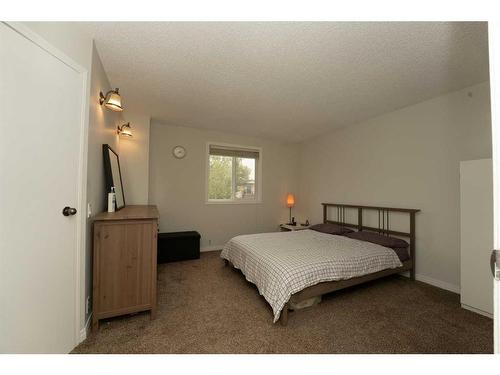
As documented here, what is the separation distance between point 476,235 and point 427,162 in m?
1.08

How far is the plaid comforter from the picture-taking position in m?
1.88

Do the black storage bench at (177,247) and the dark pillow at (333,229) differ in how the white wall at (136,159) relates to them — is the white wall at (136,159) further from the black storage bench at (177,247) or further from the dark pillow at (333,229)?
the dark pillow at (333,229)

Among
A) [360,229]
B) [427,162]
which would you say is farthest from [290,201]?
[427,162]

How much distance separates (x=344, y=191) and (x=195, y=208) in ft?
9.60

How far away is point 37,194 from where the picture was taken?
118 cm

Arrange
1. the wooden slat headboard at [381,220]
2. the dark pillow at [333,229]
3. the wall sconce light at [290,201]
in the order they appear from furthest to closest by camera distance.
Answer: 1. the wall sconce light at [290,201]
2. the dark pillow at [333,229]
3. the wooden slat headboard at [381,220]

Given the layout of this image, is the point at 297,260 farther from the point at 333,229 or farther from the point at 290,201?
the point at 290,201

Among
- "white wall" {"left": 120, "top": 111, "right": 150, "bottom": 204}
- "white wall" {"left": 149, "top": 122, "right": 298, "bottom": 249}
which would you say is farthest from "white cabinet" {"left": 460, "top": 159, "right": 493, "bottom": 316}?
"white wall" {"left": 120, "top": 111, "right": 150, "bottom": 204}

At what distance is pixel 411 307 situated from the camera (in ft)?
6.92

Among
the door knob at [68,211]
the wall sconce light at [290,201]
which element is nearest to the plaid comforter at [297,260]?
the door knob at [68,211]

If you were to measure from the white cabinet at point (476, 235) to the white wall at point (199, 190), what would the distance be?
3.20 metres

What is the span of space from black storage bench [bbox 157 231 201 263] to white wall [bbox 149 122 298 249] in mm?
495

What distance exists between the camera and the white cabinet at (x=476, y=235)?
1.96m
